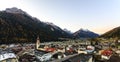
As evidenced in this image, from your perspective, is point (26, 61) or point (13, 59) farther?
point (26, 61)

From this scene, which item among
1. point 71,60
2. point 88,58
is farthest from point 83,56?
point 71,60

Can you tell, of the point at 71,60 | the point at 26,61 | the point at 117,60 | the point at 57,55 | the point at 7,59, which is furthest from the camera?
the point at 57,55

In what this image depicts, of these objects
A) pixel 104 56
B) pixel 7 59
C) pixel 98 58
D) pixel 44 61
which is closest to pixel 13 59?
pixel 7 59

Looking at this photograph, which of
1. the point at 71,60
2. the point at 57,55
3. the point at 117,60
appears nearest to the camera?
the point at 71,60

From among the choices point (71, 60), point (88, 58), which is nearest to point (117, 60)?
point (88, 58)

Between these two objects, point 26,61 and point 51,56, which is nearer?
point 26,61

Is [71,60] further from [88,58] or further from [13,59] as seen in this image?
[13,59]

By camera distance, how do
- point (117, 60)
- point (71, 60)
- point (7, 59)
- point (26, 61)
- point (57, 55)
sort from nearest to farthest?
point (71, 60), point (117, 60), point (7, 59), point (26, 61), point (57, 55)

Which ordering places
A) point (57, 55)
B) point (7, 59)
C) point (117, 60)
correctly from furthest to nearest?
1. point (57, 55)
2. point (7, 59)
3. point (117, 60)

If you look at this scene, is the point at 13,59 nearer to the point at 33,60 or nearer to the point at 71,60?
the point at 33,60
